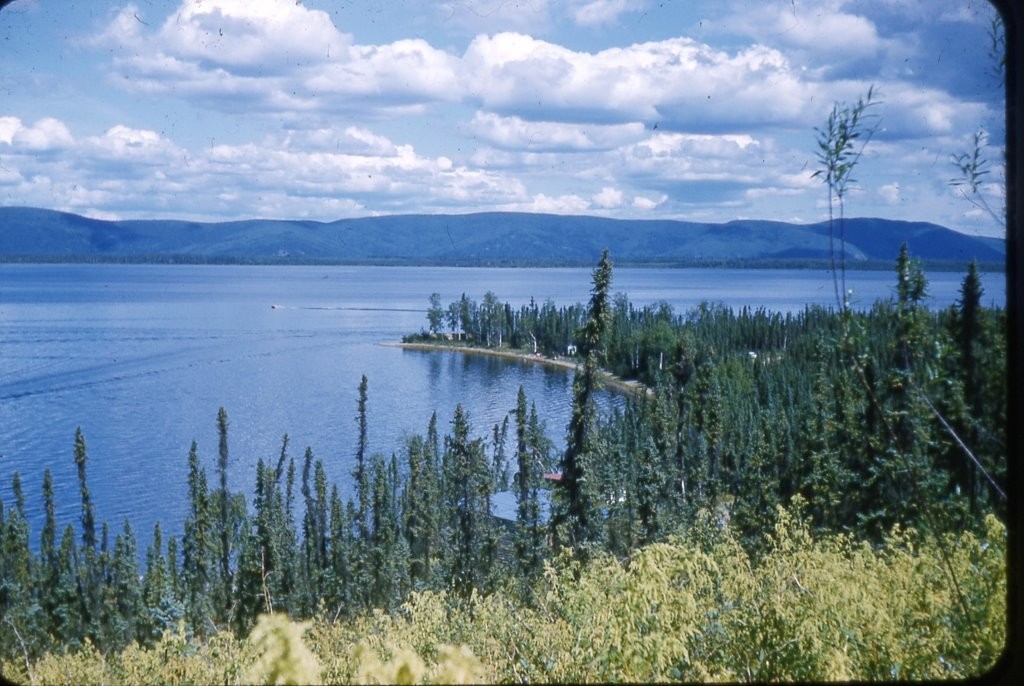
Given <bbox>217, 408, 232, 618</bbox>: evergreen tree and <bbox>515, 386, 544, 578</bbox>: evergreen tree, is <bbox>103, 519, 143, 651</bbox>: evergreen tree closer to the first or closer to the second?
<bbox>217, 408, 232, 618</bbox>: evergreen tree

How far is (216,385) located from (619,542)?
2375cm

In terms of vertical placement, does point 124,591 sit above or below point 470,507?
below

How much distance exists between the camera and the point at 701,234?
57.3 m

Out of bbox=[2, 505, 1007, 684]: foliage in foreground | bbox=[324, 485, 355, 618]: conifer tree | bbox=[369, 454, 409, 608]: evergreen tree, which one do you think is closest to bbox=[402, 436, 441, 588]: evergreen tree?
bbox=[369, 454, 409, 608]: evergreen tree

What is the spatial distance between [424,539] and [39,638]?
10.6 m

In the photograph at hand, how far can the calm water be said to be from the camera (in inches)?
947

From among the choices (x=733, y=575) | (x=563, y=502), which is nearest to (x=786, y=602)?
(x=733, y=575)

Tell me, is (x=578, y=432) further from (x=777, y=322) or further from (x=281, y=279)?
(x=281, y=279)

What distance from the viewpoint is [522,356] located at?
1773 inches

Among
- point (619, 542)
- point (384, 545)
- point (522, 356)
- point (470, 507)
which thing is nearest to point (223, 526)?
point (384, 545)

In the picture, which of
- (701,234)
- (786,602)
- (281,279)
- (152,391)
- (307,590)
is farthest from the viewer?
(281,279)

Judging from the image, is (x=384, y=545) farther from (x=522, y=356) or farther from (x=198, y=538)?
(x=522, y=356)

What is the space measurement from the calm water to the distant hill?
73 centimetres

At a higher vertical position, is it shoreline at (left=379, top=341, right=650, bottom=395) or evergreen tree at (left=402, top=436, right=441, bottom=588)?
shoreline at (left=379, top=341, right=650, bottom=395)
